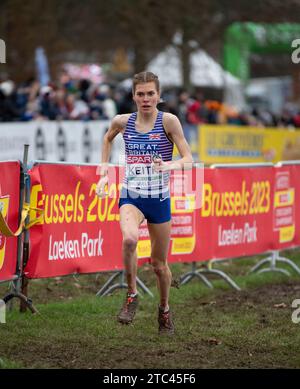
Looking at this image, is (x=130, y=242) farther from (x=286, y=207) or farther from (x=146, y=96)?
(x=286, y=207)

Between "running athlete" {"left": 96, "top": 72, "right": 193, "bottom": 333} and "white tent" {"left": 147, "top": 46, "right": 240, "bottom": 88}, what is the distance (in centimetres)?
3010

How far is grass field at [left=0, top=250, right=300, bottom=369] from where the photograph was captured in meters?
7.22

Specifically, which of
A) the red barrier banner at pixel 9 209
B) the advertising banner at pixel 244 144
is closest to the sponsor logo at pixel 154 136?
the red barrier banner at pixel 9 209

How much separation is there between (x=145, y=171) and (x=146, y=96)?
2.08ft

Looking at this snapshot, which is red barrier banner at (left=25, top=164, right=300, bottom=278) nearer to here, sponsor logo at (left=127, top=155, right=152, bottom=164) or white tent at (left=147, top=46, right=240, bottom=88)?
sponsor logo at (left=127, top=155, right=152, bottom=164)

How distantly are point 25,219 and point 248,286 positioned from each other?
3.55m

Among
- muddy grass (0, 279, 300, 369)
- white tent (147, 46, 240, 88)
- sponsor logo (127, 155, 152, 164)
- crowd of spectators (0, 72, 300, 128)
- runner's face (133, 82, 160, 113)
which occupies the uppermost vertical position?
white tent (147, 46, 240, 88)

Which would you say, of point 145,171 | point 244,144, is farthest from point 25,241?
point 244,144

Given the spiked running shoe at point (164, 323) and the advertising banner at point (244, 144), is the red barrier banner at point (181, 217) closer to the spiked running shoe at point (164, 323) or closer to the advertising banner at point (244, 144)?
the spiked running shoe at point (164, 323)

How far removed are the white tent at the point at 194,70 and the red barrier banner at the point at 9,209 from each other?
2949 cm

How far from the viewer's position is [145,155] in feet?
26.1

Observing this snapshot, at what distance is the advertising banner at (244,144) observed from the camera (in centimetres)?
2762

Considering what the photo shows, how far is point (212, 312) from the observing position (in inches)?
376

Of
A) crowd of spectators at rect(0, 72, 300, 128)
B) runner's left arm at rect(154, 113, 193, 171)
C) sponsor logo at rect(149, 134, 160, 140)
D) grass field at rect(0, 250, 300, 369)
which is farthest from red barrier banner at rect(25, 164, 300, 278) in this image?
crowd of spectators at rect(0, 72, 300, 128)
